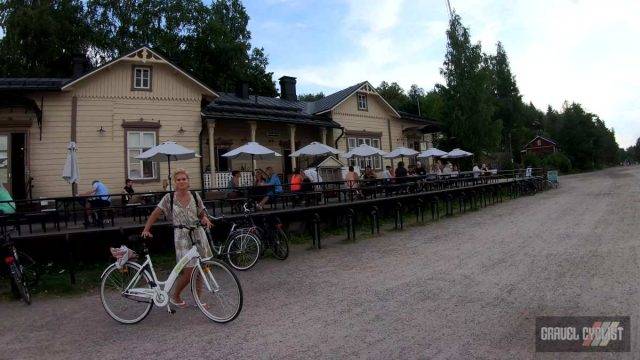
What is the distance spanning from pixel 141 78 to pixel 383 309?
46.3 feet

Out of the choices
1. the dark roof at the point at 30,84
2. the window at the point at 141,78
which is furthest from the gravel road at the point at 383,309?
the window at the point at 141,78

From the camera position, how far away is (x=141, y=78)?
15914 mm

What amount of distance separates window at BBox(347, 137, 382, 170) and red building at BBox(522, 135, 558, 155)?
64.8 metres

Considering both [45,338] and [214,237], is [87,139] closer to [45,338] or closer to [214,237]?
Answer: [214,237]

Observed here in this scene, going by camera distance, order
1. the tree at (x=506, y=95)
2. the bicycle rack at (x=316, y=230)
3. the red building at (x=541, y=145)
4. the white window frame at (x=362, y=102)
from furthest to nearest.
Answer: the red building at (x=541, y=145)
the tree at (x=506, y=95)
the white window frame at (x=362, y=102)
the bicycle rack at (x=316, y=230)

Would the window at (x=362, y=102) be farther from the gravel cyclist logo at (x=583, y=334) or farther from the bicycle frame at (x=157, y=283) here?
the gravel cyclist logo at (x=583, y=334)

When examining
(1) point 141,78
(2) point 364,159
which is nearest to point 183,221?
(1) point 141,78

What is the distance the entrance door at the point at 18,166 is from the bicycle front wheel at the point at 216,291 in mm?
12041

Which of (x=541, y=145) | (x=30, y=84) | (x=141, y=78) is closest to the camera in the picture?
(x=30, y=84)

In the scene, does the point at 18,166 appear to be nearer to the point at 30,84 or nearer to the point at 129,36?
the point at 30,84

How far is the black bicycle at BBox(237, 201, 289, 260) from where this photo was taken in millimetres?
8930

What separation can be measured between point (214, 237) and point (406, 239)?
4.78 meters

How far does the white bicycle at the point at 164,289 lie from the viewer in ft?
16.5

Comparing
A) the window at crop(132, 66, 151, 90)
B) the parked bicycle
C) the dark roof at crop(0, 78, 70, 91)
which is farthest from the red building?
the parked bicycle
